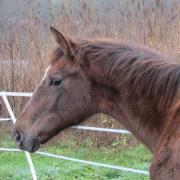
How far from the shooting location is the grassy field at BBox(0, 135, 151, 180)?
22.2 ft

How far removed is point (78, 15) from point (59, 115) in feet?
15.3

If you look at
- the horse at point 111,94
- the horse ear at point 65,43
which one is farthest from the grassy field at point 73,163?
the horse ear at point 65,43

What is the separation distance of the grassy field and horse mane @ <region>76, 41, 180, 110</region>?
3.22 meters

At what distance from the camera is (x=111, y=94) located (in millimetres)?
3619

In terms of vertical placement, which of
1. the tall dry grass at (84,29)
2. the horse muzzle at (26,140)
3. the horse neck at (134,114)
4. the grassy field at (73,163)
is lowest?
the grassy field at (73,163)

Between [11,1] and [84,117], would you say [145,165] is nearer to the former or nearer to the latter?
[84,117]

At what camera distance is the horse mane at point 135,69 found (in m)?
3.35

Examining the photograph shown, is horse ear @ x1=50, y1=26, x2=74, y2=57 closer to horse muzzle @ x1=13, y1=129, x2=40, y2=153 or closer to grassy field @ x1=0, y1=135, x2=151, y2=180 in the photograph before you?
horse muzzle @ x1=13, y1=129, x2=40, y2=153

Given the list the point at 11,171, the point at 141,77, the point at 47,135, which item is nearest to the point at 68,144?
the point at 11,171

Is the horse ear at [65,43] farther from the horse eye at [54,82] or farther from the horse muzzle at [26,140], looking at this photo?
the horse muzzle at [26,140]

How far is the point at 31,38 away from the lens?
8.69 meters

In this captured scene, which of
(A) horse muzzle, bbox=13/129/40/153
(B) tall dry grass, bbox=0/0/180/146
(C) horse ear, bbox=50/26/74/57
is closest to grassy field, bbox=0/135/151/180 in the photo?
(B) tall dry grass, bbox=0/0/180/146

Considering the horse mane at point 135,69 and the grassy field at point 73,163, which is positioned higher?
the horse mane at point 135,69

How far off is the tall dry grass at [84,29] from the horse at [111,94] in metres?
3.69
